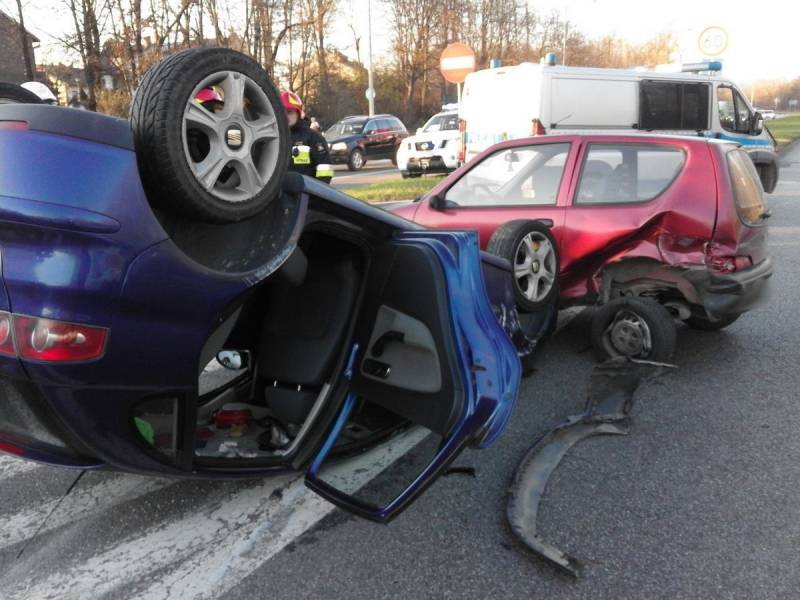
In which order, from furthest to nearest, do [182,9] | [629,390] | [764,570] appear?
[182,9]
[629,390]
[764,570]

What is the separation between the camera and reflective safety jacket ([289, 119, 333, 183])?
6.59m

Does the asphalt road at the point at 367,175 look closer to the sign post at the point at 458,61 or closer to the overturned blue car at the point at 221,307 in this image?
the sign post at the point at 458,61

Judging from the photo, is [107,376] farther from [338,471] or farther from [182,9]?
[182,9]

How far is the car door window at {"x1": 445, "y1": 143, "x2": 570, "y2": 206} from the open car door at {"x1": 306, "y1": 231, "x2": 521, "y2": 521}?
217 cm

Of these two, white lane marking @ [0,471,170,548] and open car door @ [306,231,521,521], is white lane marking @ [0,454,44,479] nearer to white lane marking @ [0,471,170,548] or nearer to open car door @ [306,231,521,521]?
white lane marking @ [0,471,170,548]

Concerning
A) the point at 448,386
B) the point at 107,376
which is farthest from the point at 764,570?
the point at 107,376

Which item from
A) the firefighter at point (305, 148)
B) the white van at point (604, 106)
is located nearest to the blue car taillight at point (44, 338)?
the firefighter at point (305, 148)

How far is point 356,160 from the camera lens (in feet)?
75.9

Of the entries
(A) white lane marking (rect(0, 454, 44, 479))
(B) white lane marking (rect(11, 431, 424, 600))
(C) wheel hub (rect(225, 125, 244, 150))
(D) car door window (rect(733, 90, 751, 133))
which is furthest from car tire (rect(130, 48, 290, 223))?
(D) car door window (rect(733, 90, 751, 133))

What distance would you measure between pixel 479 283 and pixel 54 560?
198 cm

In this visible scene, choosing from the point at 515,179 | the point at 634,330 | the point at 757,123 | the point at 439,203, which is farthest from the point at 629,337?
the point at 757,123

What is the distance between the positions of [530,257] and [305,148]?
3.12 metres

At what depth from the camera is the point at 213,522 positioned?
9.29 feet

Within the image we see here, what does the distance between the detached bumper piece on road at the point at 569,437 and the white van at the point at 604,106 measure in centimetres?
799
